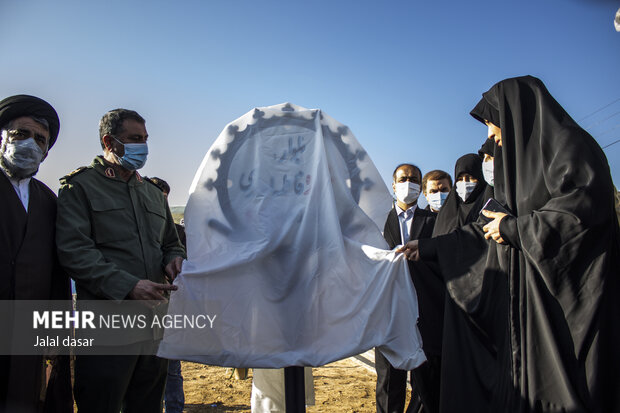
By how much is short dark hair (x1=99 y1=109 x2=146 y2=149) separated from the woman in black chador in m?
A: 2.33

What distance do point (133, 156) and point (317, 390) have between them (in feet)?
13.4

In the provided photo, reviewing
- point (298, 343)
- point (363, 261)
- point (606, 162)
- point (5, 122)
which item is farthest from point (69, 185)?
point (606, 162)

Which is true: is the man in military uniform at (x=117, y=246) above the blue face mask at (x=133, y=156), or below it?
below

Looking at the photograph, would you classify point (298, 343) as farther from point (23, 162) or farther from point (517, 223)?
point (23, 162)

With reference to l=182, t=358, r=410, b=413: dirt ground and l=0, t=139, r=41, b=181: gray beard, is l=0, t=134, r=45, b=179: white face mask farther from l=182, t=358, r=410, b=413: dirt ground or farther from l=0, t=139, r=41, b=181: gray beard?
l=182, t=358, r=410, b=413: dirt ground

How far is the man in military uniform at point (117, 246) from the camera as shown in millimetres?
2367

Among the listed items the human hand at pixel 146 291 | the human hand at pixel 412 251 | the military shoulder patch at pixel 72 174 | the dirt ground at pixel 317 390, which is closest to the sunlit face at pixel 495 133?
the human hand at pixel 412 251

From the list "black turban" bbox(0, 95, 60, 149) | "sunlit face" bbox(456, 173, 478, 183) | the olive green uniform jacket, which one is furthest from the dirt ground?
"black turban" bbox(0, 95, 60, 149)

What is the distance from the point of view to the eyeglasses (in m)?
2.56

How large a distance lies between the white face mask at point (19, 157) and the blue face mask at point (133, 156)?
451 mm

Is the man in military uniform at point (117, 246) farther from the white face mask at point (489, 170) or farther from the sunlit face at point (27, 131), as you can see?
the white face mask at point (489, 170)

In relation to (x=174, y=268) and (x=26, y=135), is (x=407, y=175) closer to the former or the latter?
(x=174, y=268)

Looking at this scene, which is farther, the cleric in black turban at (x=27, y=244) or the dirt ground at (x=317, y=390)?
the dirt ground at (x=317, y=390)

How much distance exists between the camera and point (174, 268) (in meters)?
2.68
